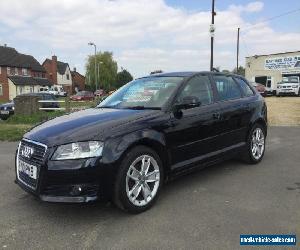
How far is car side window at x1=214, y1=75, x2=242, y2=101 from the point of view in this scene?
20.6 ft

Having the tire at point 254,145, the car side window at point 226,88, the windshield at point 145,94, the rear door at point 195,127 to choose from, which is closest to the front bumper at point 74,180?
the rear door at point 195,127

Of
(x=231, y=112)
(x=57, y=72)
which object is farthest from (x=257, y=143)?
(x=57, y=72)

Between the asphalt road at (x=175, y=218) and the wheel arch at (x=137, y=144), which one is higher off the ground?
the wheel arch at (x=137, y=144)

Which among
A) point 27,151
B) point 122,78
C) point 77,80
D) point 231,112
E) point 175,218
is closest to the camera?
point 175,218

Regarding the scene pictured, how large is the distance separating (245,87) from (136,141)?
3235mm

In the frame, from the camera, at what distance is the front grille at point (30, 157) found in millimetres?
4328

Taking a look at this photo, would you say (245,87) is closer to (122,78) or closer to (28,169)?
(28,169)

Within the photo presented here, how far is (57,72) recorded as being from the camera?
8894 centimetres

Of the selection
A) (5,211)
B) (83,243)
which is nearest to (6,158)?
(5,211)

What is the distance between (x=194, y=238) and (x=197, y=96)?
7.68 ft

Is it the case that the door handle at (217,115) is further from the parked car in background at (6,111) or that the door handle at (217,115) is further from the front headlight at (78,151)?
the parked car in background at (6,111)

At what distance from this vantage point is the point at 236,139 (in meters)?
6.41

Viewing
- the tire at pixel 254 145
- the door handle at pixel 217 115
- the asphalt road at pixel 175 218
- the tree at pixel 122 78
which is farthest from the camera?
the tree at pixel 122 78

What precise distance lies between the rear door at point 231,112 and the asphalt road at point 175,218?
1.97ft
